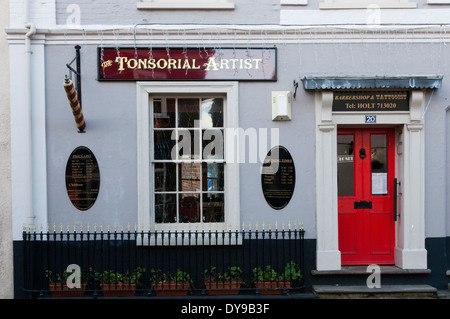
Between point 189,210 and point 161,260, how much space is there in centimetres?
94

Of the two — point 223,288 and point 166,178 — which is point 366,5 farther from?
point 223,288

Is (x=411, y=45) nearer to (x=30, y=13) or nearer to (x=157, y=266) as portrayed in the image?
(x=157, y=266)

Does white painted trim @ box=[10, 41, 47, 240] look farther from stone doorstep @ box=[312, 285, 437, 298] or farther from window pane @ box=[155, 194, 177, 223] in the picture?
stone doorstep @ box=[312, 285, 437, 298]

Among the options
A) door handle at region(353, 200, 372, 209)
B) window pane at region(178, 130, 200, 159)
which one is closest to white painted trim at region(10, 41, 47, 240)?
window pane at region(178, 130, 200, 159)

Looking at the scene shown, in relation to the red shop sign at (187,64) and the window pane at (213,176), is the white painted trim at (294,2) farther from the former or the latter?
the window pane at (213,176)

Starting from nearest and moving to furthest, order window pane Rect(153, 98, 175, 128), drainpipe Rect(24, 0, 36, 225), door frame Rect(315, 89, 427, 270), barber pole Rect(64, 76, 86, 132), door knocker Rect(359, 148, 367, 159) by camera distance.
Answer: barber pole Rect(64, 76, 86, 132), drainpipe Rect(24, 0, 36, 225), door frame Rect(315, 89, 427, 270), window pane Rect(153, 98, 175, 128), door knocker Rect(359, 148, 367, 159)

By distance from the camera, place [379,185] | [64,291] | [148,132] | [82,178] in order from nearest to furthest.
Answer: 1. [64,291]
2. [82,178]
3. [148,132]
4. [379,185]

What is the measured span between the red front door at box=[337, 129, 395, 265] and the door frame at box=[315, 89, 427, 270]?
35 cm

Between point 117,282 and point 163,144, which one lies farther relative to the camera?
point 163,144

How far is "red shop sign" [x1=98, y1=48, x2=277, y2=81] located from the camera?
22.1ft

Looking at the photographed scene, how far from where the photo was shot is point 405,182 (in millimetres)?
6805

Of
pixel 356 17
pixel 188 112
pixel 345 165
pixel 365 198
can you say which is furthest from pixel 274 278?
pixel 356 17

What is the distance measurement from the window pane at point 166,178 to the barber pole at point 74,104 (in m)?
1.43

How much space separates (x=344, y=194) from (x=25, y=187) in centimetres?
525
